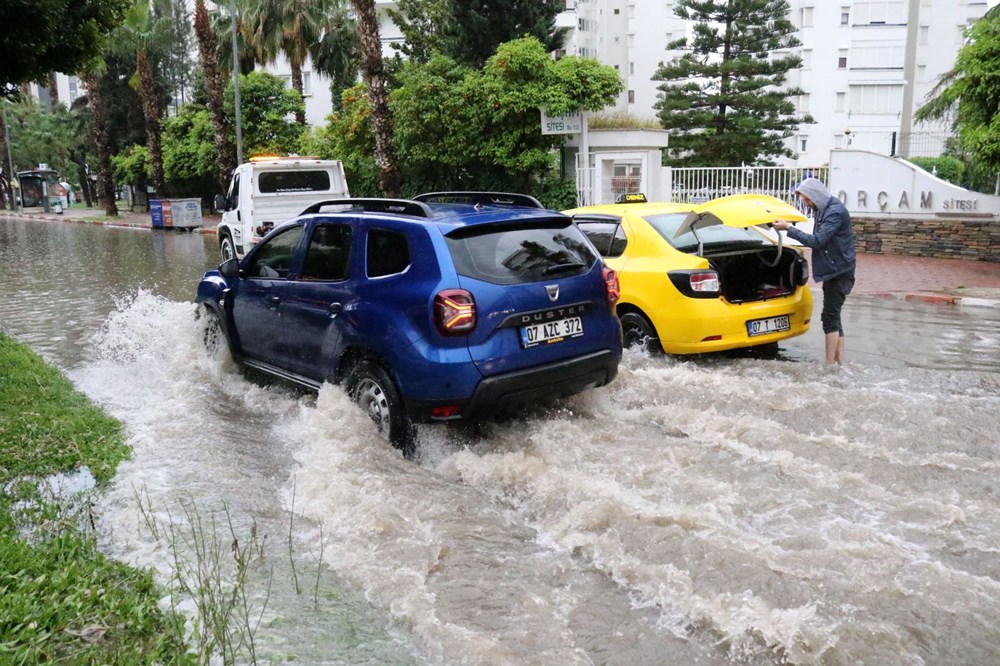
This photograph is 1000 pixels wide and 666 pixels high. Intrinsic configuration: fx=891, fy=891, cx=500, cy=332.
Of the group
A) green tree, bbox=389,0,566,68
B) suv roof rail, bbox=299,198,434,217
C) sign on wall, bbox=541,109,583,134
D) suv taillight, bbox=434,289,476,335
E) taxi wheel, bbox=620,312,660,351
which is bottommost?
taxi wheel, bbox=620,312,660,351

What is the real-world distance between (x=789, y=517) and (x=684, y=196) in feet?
60.6

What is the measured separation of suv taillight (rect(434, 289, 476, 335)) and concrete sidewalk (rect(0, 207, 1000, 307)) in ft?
31.7

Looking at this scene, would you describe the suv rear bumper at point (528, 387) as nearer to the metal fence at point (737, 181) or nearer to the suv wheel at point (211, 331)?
the suv wheel at point (211, 331)

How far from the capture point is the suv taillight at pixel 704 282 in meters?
8.03

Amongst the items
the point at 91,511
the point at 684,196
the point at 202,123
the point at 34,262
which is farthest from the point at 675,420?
the point at 202,123

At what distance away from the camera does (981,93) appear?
1589 cm

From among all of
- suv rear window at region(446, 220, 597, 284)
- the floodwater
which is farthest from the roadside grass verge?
suv rear window at region(446, 220, 597, 284)

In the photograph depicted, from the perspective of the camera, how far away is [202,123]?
1574 inches

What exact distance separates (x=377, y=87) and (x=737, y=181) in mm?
9182

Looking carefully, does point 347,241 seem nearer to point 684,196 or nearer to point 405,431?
point 405,431

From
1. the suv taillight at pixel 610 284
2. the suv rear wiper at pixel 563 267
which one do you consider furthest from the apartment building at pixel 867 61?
the suv rear wiper at pixel 563 267

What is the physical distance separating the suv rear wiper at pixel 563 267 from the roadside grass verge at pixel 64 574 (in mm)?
3132

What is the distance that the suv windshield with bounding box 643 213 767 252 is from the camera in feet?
27.5

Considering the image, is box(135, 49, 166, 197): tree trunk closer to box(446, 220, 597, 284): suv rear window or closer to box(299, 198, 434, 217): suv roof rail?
box(299, 198, 434, 217): suv roof rail
